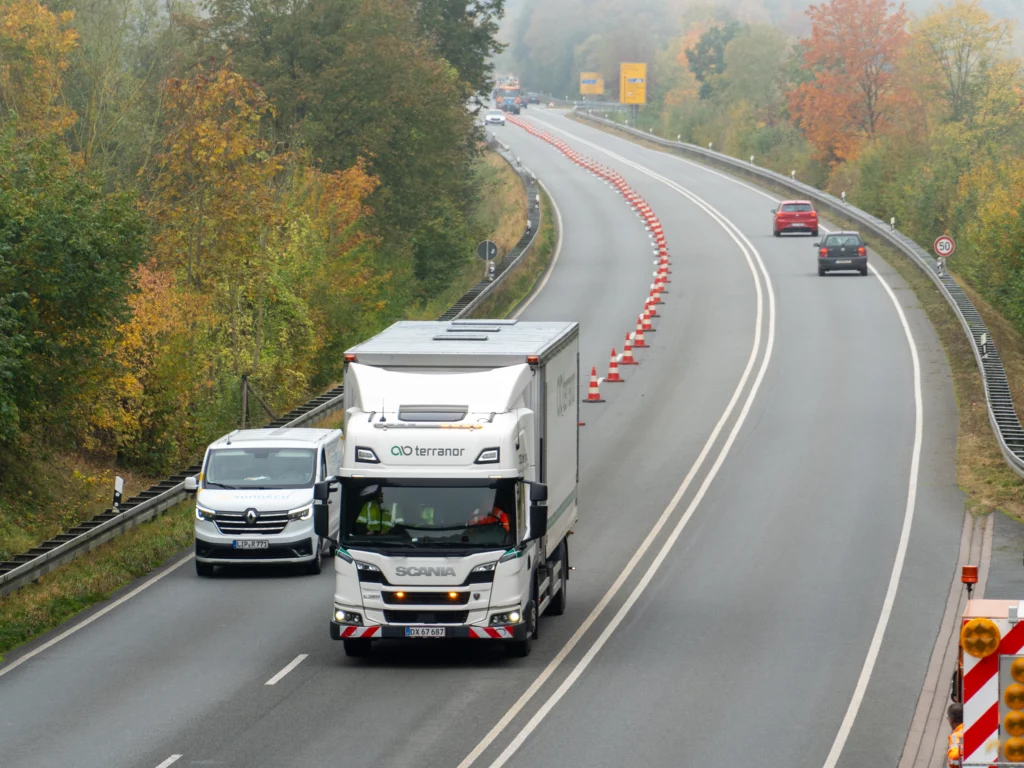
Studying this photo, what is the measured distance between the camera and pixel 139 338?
109ft

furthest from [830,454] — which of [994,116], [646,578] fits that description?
[994,116]

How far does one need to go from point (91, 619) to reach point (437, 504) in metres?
6.18

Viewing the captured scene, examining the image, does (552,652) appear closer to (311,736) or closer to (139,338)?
(311,736)

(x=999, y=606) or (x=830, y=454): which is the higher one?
(x=999, y=606)

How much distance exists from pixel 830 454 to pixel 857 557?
7433 mm

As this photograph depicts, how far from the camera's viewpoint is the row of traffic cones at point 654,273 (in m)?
39.4

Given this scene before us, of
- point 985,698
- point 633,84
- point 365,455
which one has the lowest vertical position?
point 365,455

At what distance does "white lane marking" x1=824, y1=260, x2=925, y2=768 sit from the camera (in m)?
15.9

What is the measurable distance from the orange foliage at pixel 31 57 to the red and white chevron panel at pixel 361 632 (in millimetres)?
27128

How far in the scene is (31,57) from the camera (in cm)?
4497

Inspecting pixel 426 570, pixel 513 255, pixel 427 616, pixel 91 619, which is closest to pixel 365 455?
pixel 426 570

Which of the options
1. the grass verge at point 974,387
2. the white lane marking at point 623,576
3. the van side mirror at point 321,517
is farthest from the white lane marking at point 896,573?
the van side mirror at point 321,517

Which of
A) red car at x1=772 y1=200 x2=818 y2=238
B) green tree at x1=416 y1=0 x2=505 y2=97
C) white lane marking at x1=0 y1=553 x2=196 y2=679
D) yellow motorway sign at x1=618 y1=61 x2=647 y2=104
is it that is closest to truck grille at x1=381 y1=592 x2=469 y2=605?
white lane marking at x1=0 y1=553 x2=196 y2=679

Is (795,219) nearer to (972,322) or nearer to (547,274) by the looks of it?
(547,274)
